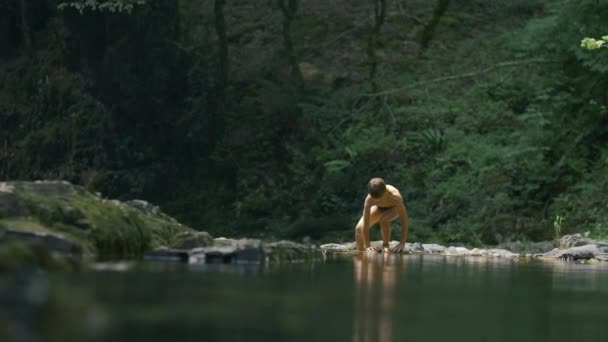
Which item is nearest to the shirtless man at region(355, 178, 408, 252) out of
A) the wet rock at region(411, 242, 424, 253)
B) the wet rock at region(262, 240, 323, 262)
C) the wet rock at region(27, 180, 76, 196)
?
the wet rock at region(411, 242, 424, 253)

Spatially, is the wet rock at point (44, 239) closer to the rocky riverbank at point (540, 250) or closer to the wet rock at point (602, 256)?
the rocky riverbank at point (540, 250)

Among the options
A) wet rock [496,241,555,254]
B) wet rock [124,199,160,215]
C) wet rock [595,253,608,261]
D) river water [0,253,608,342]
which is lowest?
river water [0,253,608,342]

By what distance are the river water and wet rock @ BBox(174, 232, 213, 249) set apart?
1.52 metres

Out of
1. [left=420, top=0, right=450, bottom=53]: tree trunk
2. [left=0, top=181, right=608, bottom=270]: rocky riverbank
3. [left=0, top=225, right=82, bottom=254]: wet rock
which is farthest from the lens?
[left=420, top=0, right=450, bottom=53]: tree trunk

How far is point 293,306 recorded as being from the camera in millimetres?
8680

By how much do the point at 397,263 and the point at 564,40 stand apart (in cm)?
1260

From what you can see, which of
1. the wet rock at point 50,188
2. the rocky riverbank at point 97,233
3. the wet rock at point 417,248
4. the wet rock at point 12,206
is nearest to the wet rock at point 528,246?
the wet rock at point 417,248

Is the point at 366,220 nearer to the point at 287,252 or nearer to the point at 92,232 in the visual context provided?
the point at 287,252

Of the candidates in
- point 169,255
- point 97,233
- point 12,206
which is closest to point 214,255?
point 169,255

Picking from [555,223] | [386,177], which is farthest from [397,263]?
[386,177]

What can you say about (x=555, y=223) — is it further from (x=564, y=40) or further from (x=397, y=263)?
(x=397, y=263)

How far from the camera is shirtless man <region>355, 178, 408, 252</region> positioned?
19.4 m

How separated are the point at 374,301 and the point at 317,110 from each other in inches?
830

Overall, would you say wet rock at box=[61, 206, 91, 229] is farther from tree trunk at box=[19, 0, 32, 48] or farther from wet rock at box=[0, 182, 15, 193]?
tree trunk at box=[19, 0, 32, 48]
